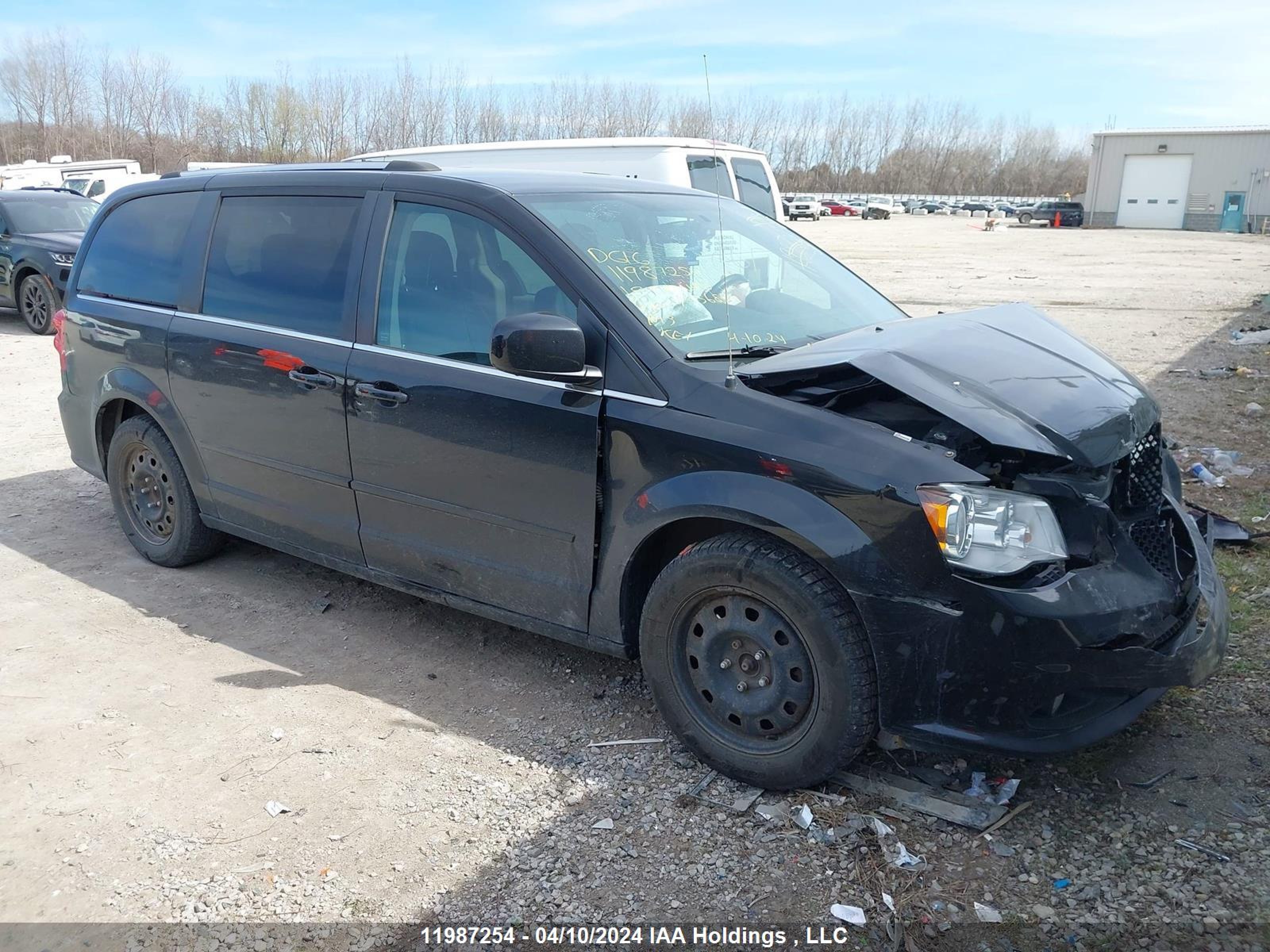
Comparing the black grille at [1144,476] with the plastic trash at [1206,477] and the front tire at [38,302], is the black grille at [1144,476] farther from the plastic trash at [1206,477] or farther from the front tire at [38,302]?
the front tire at [38,302]

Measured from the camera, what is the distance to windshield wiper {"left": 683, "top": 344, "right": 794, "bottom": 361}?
3297 millimetres

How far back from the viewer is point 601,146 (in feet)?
36.1

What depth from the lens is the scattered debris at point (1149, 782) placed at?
10.0 feet

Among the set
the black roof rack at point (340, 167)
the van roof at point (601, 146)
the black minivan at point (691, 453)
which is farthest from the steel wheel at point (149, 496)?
the van roof at point (601, 146)

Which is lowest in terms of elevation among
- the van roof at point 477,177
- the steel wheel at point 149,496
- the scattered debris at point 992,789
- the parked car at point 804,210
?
the scattered debris at point 992,789

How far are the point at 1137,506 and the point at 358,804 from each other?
2719mm

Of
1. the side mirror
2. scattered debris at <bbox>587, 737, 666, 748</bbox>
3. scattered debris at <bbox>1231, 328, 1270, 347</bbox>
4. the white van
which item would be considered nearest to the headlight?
the side mirror

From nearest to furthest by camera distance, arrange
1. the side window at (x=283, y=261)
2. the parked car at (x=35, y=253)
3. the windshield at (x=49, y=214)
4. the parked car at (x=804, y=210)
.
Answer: the side window at (x=283, y=261)
the parked car at (x=35, y=253)
the windshield at (x=49, y=214)
the parked car at (x=804, y=210)

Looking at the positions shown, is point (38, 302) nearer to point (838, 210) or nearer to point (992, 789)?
point (992, 789)

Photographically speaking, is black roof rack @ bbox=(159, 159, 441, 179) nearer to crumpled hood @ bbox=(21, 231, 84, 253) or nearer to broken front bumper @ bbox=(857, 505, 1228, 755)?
broken front bumper @ bbox=(857, 505, 1228, 755)

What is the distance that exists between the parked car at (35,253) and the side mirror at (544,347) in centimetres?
1273

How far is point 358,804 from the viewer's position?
3158 millimetres

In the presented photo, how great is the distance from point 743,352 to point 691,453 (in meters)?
0.54

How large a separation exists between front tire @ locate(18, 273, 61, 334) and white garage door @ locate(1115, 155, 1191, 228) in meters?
60.3
